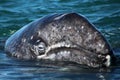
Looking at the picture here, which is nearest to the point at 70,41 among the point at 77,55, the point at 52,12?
the point at 77,55

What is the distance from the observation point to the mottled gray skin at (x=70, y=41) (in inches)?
335

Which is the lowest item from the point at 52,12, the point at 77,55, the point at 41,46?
the point at 77,55

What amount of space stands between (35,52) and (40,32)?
41 centimetres

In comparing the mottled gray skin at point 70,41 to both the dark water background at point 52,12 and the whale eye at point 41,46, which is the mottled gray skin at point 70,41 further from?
the dark water background at point 52,12

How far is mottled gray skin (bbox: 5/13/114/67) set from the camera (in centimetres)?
851

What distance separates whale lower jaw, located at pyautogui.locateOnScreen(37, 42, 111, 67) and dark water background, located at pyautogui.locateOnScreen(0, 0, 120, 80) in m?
0.13

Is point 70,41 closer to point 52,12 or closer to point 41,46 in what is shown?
point 41,46

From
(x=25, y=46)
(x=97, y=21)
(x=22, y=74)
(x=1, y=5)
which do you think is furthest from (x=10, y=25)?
(x=22, y=74)

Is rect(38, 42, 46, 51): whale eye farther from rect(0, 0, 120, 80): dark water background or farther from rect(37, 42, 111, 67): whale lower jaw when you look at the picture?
rect(0, 0, 120, 80): dark water background

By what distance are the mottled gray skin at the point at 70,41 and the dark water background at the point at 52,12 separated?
0.17m

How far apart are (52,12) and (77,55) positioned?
24.2 feet

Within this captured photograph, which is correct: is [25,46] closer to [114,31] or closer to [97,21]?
[114,31]

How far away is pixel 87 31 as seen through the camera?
8.51 metres

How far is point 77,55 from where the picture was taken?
8656 mm
